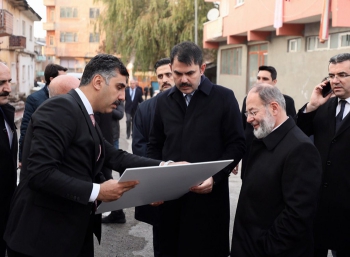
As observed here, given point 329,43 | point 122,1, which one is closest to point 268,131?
point 329,43

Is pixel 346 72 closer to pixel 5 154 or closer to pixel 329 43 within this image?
pixel 5 154

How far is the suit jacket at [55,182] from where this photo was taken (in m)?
2.74

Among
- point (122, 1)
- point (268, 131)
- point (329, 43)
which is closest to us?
point (268, 131)

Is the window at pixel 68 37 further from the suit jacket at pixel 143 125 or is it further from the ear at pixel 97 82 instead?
the ear at pixel 97 82

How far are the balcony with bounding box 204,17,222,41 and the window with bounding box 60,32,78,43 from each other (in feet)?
135

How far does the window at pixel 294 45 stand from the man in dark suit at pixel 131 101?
254 inches

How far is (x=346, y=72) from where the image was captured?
161 inches

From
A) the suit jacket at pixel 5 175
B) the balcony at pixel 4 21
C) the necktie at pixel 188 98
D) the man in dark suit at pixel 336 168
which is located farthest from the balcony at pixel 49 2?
the man in dark suit at pixel 336 168

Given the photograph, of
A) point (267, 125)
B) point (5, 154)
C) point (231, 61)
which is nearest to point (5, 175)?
point (5, 154)

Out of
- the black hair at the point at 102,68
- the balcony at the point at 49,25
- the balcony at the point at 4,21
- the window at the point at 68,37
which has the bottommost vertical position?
the black hair at the point at 102,68

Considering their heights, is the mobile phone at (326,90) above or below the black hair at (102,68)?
below

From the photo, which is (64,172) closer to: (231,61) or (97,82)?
(97,82)

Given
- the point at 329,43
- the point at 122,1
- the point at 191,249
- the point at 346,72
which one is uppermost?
the point at 122,1

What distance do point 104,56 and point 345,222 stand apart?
227cm
